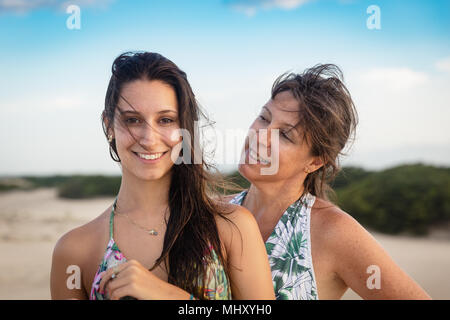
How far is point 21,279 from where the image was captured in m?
8.13

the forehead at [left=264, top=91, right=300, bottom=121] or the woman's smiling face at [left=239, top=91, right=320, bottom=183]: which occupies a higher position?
the forehead at [left=264, top=91, right=300, bottom=121]

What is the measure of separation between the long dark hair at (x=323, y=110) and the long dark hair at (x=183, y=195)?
884 mm

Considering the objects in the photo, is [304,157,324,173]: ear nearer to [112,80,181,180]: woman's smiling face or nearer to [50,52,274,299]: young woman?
[50,52,274,299]: young woman

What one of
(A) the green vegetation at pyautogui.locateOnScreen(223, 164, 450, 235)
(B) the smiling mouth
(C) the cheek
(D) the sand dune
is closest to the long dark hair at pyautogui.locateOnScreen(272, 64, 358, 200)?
(C) the cheek

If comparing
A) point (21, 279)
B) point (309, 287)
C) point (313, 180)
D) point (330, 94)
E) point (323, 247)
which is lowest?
point (21, 279)

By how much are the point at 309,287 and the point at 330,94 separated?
1385 mm

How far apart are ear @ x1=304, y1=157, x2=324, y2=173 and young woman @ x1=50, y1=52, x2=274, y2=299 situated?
1.05 m

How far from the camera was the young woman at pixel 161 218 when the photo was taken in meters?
2.20

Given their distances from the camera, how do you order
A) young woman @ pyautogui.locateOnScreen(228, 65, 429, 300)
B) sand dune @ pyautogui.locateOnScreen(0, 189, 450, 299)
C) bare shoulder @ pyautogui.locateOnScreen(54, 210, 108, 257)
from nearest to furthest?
bare shoulder @ pyautogui.locateOnScreen(54, 210, 108, 257) → young woman @ pyautogui.locateOnScreen(228, 65, 429, 300) → sand dune @ pyautogui.locateOnScreen(0, 189, 450, 299)

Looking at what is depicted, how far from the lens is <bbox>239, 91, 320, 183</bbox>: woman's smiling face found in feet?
9.97

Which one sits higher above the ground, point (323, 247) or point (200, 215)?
point (200, 215)

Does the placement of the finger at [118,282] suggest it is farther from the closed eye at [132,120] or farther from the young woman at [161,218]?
the closed eye at [132,120]
